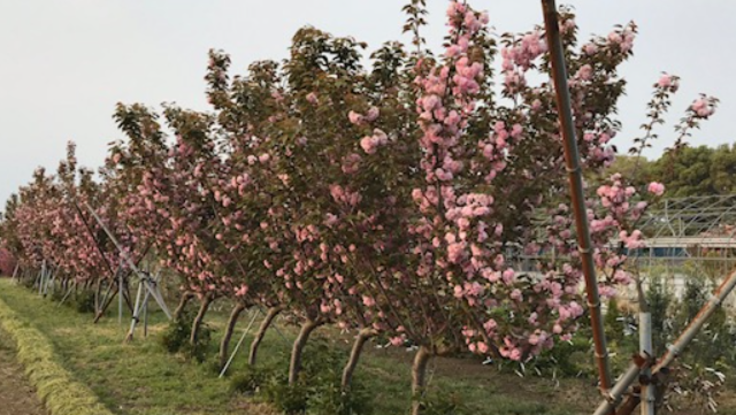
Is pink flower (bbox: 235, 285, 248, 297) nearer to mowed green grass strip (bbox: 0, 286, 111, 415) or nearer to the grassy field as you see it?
the grassy field

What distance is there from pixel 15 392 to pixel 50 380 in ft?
2.29

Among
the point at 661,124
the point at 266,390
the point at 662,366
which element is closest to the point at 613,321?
the point at 266,390

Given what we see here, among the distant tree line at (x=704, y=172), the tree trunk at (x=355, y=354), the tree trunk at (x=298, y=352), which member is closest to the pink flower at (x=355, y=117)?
the tree trunk at (x=355, y=354)

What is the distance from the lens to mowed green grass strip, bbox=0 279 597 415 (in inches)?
366

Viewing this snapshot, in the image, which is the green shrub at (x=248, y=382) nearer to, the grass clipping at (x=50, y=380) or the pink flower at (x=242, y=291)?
the pink flower at (x=242, y=291)

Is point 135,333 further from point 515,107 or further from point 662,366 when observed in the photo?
point 662,366

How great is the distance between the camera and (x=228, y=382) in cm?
1033

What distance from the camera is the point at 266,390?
29.8 ft

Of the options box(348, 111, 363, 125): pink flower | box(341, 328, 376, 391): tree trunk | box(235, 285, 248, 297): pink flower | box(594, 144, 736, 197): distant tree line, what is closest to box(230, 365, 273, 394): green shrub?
box(235, 285, 248, 297): pink flower

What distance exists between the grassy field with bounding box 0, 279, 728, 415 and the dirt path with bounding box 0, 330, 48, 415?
741mm

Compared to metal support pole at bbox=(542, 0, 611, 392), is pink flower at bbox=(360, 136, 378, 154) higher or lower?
higher

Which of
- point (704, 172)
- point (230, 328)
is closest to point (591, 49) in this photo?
point (230, 328)

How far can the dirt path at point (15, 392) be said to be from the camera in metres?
9.57

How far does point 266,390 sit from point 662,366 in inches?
277
